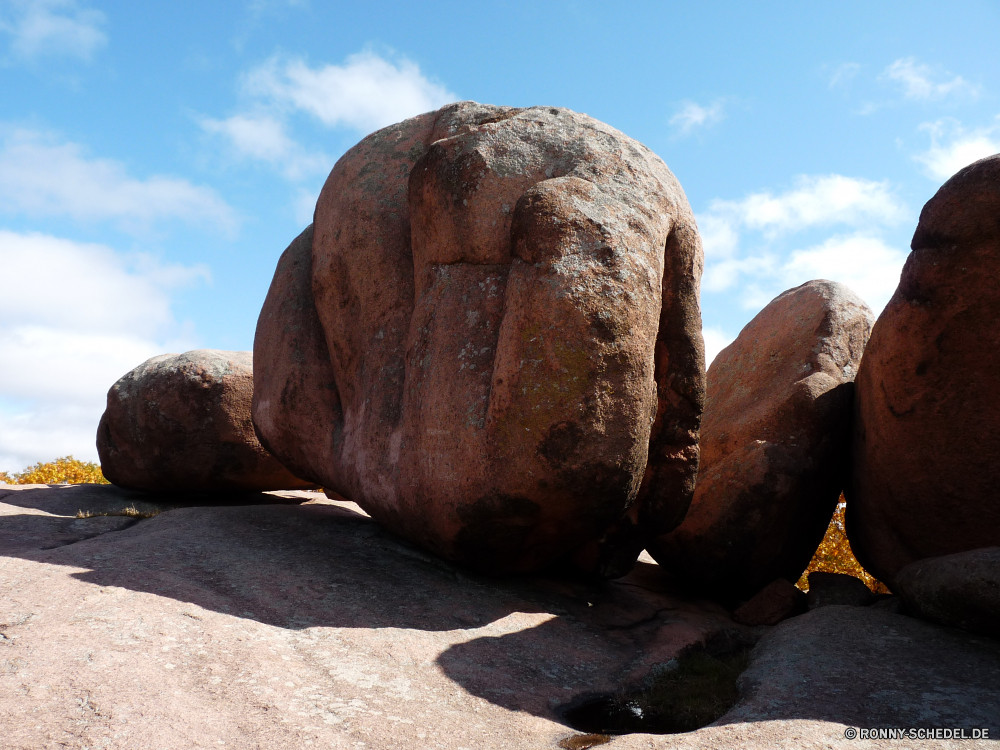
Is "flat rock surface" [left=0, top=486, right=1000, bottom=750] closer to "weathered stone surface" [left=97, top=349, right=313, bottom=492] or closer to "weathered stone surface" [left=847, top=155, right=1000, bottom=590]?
"weathered stone surface" [left=847, top=155, right=1000, bottom=590]

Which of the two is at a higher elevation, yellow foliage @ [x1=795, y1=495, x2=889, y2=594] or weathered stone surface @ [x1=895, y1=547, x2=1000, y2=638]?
weathered stone surface @ [x1=895, y1=547, x2=1000, y2=638]

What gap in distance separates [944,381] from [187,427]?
22.5ft

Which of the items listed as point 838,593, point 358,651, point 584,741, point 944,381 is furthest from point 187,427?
point 944,381

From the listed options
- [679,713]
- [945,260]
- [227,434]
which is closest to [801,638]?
[679,713]

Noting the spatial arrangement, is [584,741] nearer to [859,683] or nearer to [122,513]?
[859,683]

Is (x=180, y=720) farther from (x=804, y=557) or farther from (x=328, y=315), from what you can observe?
(x=804, y=557)

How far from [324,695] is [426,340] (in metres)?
2.52

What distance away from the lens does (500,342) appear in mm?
4953

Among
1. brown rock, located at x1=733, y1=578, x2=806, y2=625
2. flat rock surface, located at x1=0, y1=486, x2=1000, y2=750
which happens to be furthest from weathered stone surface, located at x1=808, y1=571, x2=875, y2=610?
flat rock surface, located at x1=0, y1=486, x2=1000, y2=750

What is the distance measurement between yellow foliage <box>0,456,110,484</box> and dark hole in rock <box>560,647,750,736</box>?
9.89 metres

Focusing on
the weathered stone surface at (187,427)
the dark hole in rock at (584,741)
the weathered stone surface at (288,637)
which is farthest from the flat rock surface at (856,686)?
the weathered stone surface at (187,427)

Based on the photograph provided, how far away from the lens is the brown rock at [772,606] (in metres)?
6.12

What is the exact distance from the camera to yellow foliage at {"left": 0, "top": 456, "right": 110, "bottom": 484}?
12.1m

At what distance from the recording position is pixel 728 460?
6582 mm
